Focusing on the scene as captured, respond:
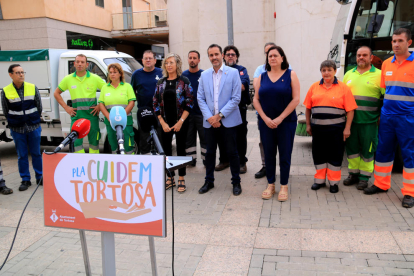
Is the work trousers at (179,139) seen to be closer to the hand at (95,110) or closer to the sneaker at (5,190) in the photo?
the hand at (95,110)

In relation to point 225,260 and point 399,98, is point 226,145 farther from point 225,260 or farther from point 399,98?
point 399,98

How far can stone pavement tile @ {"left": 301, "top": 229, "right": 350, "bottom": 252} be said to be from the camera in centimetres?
362

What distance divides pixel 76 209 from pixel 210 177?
3.03m

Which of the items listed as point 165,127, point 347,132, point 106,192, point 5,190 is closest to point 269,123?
point 347,132

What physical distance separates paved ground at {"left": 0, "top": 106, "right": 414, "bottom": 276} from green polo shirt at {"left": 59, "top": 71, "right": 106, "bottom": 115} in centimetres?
187

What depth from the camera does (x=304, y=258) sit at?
3.45 metres

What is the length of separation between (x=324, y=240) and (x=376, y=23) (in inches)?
151

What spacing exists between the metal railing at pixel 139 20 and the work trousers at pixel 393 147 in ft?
69.4

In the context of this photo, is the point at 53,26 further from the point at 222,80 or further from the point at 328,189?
the point at 328,189

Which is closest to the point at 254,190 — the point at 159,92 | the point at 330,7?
the point at 159,92

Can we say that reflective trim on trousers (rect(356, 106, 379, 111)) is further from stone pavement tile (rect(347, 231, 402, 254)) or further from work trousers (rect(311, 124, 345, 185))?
stone pavement tile (rect(347, 231, 402, 254))

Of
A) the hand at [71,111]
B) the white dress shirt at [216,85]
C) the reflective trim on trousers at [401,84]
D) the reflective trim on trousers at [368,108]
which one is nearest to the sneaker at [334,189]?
the reflective trim on trousers at [368,108]

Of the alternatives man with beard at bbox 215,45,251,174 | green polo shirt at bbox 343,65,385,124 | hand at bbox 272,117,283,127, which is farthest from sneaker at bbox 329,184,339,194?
man with beard at bbox 215,45,251,174

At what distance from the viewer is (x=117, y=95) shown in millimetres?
5949
